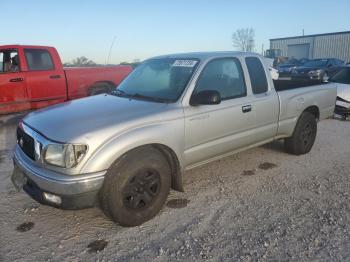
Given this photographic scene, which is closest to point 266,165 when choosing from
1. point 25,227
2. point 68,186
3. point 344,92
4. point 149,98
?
point 149,98

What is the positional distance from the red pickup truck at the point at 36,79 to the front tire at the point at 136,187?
219 inches

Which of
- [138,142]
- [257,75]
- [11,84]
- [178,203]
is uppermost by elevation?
[257,75]

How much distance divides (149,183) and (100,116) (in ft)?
2.76

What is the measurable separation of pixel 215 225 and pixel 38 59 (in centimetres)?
652

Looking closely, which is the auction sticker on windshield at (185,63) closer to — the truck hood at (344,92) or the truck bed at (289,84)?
the truck bed at (289,84)

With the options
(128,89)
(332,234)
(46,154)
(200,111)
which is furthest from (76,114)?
(332,234)

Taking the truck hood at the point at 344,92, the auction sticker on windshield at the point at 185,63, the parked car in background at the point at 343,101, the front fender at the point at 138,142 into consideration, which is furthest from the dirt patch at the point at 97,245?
the truck hood at the point at 344,92

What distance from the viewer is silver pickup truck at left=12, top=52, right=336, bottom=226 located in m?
3.20

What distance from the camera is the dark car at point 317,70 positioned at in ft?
66.4

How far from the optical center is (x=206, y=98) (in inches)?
151

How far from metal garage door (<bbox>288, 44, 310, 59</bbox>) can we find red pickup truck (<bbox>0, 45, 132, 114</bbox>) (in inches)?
1789

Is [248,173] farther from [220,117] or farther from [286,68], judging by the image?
[286,68]

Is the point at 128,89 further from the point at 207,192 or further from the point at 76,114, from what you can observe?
the point at 207,192

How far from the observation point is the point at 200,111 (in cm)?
401
